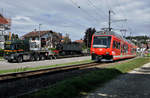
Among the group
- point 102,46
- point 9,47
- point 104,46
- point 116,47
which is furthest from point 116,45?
point 9,47

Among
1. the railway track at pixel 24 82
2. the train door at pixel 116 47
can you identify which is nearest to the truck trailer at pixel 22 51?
the train door at pixel 116 47

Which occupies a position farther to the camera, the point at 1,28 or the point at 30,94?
the point at 1,28

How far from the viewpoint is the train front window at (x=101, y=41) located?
16.3 m

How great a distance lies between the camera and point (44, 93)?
16.7 feet

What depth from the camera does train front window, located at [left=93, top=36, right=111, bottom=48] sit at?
16.3m

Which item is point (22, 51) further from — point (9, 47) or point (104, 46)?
point (104, 46)

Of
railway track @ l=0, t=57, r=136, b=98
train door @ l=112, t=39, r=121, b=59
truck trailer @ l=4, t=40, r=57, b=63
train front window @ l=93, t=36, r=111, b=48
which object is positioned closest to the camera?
railway track @ l=0, t=57, r=136, b=98

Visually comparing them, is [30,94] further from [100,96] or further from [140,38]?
[140,38]

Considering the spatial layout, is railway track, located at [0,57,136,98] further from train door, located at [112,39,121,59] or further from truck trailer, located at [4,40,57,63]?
truck trailer, located at [4,40,57,63]

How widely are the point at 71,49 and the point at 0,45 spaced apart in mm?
16666

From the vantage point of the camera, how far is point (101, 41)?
16594 millimetres

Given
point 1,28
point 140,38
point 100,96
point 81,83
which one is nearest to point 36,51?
point 81,83

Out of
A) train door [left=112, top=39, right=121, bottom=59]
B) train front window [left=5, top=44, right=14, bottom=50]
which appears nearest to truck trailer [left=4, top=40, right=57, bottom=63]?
train front window [left=5, top=44, right=14, bottom=50]

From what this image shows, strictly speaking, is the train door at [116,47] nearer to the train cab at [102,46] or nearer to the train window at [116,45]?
the train window at [116,45]
